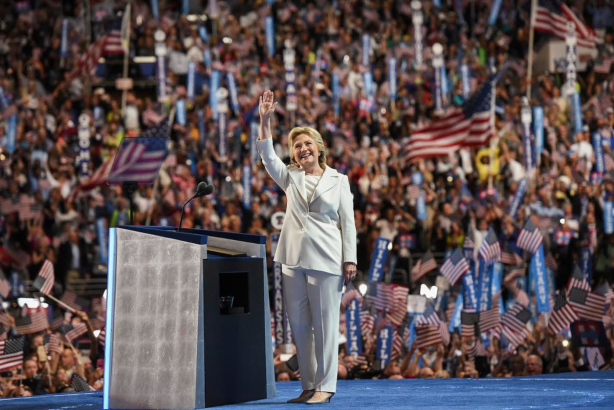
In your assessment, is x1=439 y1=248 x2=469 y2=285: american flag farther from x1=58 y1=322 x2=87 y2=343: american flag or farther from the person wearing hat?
the person wearing hat

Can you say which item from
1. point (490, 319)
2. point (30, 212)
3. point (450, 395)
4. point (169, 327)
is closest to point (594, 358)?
point (490, 319)

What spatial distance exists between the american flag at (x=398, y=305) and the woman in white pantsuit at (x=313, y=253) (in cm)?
427

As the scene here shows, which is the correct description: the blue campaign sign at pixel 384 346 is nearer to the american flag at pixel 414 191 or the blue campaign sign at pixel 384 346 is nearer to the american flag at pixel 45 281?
the american flag at pixel 45 281

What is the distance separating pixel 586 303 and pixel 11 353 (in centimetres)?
526

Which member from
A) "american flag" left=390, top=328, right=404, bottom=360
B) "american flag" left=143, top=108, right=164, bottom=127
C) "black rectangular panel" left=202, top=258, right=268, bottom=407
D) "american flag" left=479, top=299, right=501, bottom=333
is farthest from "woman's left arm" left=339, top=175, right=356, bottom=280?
"american flag" left=143, top=108, right=164, bottom=127

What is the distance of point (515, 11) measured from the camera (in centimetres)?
2303

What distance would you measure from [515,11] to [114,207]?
9.64m

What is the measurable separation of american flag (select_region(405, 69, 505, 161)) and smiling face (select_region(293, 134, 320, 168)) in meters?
9.64

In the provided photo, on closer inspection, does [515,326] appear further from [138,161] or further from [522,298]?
[138,161]

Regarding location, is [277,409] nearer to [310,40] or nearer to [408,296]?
[408,296]

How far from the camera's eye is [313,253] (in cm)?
704

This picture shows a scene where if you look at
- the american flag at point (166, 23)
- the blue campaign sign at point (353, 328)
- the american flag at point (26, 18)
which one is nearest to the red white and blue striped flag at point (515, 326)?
the blue campaign sign at point (353, 328)

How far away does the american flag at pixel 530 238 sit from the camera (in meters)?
12.4

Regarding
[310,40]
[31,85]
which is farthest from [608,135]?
[31,85]
